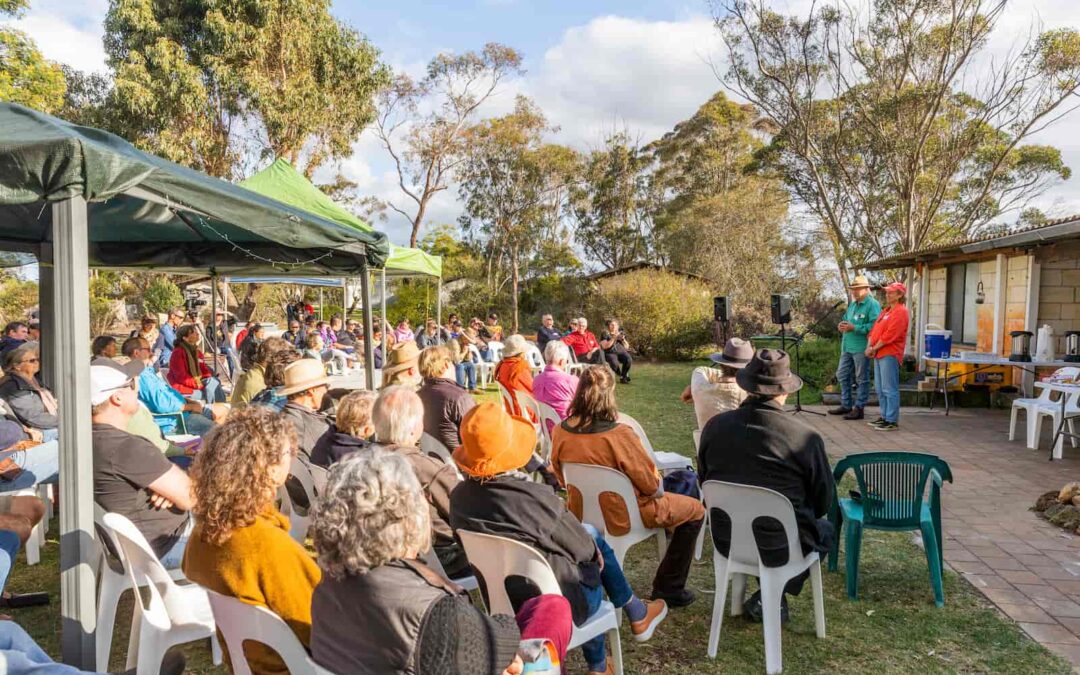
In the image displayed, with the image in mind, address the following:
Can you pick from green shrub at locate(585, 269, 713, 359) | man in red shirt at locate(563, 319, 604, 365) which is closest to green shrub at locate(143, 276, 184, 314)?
green shrub at locate(585, 269, 713, 359)

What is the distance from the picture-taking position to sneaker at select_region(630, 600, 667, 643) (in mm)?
2822

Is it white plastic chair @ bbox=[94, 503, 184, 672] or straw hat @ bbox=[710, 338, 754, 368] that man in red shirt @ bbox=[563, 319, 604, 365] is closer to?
straw hat @ bbox=[710, 338, 754, 368]

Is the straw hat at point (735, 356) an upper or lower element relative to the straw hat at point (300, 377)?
upper

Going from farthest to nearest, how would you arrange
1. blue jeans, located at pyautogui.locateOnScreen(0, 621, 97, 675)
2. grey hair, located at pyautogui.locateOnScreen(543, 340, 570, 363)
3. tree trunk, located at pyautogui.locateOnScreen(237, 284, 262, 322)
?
tree trunk, located at pyautogui.locateOnScreen(237, 284, 262, 322)
grey hair, located at pyautogui.locateOnScreen(543, 340, 570, 363)
blue jeans, located at pyautogui.locateOnScreen(0, 621, 97, 675)

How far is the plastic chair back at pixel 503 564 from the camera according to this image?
84.3 inches

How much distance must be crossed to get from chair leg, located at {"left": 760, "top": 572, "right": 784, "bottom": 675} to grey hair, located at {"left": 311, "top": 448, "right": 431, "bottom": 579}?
5.42 feet

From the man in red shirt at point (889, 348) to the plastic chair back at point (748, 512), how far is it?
17.5 ft

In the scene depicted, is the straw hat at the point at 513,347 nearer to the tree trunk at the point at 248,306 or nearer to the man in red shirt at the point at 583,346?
the man in red shirt at the point at 583,346

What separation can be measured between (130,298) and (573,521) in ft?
90.0

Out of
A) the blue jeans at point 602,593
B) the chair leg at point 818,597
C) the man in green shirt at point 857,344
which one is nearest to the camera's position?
the blue jeans at point 602,593

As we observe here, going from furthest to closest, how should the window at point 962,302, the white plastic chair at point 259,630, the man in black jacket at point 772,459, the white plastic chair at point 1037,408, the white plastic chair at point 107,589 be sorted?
the window at point 962,302 → the white plastic chair at point 1037,408 → the man in black jacket at point 772,459 → the white plastic chair at point 107,589 → the white plastic chair at point 259,630

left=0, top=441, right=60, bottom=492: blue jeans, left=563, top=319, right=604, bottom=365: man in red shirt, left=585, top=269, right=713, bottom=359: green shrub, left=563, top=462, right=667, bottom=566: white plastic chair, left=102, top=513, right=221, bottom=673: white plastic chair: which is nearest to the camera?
left=102, top=513, right=221, bottom=673: white plastic chair

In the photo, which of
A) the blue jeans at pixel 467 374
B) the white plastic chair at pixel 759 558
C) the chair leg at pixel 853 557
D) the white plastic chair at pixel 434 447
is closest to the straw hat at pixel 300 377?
the white plastic chair at pixel 434 447

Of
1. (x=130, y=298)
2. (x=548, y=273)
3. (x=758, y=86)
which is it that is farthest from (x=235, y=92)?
(x=548, y=273)
